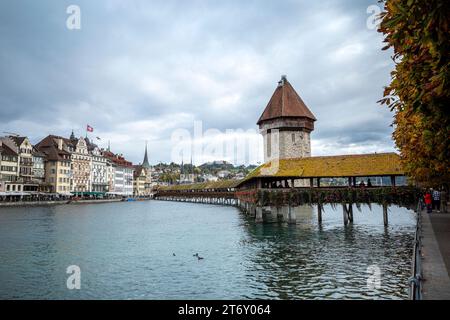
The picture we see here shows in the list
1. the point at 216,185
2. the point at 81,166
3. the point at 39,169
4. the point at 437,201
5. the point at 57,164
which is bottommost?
the point at 437,201

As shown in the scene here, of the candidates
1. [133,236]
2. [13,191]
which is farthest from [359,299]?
[13,191]

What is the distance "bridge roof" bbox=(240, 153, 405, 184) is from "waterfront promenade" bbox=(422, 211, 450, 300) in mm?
13830

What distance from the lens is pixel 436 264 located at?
922cm

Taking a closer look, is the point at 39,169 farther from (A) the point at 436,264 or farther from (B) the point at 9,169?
(A) the point at 436,264

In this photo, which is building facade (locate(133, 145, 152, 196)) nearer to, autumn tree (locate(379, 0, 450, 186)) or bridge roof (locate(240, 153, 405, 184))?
bridge roof (locate(240, 153, 405, 184))

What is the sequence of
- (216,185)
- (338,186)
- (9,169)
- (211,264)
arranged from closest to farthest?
1. (211,264)
2. (338,186)
3. (9,169)
4. (216,185)

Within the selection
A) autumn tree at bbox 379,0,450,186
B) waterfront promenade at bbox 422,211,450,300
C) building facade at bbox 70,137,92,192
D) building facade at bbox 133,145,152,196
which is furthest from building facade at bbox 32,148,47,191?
autumn tree at bbox 379,0,450,186

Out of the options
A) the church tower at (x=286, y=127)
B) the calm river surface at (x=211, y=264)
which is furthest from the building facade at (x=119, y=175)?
the calm river surface at (x=211, y=264)

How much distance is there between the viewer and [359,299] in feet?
36.1

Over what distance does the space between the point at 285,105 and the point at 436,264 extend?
54612mm

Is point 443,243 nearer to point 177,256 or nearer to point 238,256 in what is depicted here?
point 238,256

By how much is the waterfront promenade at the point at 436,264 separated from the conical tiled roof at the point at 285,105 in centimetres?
4753

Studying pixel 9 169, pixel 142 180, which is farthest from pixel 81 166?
pixel 142 180

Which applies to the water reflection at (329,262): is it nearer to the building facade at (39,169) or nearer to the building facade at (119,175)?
the building facade at (39,169)
